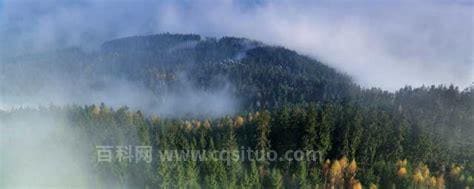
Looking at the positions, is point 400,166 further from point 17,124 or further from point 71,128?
point 17,124

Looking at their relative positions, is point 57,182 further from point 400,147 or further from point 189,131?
point 400,147

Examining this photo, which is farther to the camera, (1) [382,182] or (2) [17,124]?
(2) [17,124]

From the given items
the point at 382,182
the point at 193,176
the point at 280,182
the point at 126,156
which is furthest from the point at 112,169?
the point at 382,182

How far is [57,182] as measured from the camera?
13400cm

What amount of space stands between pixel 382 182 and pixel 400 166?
29.2 feet

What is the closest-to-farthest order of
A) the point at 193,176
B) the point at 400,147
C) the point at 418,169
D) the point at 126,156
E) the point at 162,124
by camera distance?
the point at 193,176 → the point at 126,156 → the point at 418,169 → the point at 400,147 → the point at 162,124

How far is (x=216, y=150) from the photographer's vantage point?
150 m

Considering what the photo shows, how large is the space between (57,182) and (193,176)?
27.3m

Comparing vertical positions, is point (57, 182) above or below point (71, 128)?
below

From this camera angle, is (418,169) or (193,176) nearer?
(193,176)

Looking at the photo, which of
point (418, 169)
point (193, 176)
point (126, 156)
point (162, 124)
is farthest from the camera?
point (162, 124)

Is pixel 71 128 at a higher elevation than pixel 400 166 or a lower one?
higher

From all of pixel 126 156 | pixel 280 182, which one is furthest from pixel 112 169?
pixel 280 182

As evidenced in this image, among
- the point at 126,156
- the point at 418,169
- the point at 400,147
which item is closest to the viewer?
the point at 126,156
